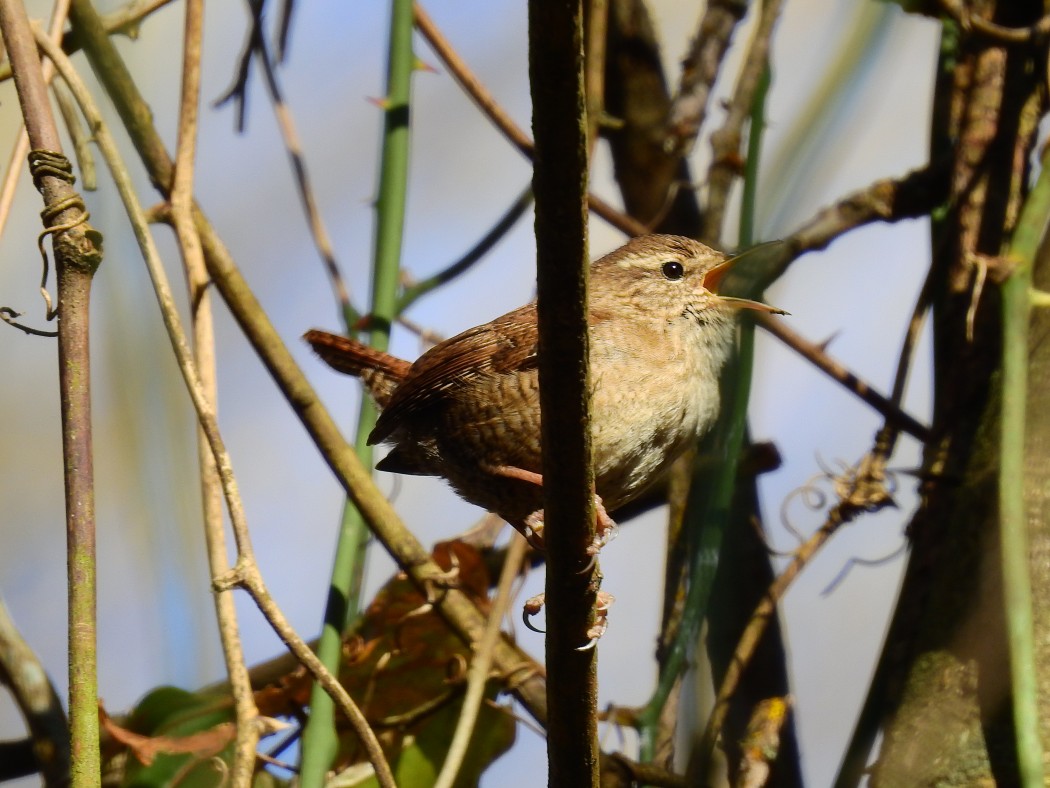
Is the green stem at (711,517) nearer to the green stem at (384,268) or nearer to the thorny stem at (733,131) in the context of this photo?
the thorny stem at (733,131)

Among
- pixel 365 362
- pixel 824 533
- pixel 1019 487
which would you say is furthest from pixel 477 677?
pixel 1019 487

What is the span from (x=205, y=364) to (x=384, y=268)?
1.83 feet

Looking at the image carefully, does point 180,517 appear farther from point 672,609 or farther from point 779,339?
point 779,339

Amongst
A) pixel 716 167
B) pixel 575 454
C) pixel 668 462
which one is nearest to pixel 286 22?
pixel 716 167

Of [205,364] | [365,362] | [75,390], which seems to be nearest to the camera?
[75,390]

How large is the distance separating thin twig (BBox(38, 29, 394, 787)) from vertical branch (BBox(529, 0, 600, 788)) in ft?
1.46

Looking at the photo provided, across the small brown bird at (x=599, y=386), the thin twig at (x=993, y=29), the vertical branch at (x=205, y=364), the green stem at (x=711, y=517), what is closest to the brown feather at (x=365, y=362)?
the small brown bird at (x=599, y=386)

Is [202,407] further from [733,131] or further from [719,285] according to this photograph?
[733,131]

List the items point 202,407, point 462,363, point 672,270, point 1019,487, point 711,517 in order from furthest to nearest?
point 672,270 → point 462,363 → point 711,517 → point 1019,487 → point 202,407

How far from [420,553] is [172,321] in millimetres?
836

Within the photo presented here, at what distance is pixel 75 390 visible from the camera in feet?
5.44

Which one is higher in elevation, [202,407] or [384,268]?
[384,268]

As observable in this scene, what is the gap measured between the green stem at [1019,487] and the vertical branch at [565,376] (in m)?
0.82

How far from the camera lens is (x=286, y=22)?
3.34 m
